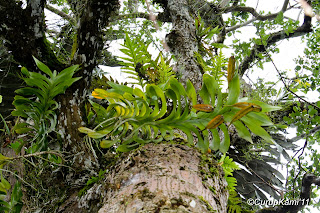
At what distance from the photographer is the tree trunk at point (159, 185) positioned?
0.68 metres

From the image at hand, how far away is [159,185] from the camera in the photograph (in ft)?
2.45

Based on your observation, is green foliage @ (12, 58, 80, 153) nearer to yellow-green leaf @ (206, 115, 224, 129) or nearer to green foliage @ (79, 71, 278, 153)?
green foliage @ (79, 71, 278, 153)

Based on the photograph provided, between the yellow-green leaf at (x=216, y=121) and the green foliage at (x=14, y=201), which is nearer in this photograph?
the yellow-green leaf at (x=216, y=121)

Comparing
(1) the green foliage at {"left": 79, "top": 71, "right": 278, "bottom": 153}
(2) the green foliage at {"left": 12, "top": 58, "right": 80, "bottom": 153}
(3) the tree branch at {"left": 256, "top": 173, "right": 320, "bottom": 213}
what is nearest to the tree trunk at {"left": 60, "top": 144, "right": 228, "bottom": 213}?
(1) the green foliage at {"left": 79, "top": 71, "right": 278, "bottom": 153}

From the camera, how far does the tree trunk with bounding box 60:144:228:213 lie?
68 cm

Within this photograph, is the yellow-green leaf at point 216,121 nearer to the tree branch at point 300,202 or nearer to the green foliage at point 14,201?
the tree branch at point 300,202

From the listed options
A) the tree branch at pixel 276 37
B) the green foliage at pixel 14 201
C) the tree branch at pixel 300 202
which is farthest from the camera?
the tree branch at pixel 276 37

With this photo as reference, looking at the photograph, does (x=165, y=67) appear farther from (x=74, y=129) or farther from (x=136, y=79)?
(x=74, y=129)

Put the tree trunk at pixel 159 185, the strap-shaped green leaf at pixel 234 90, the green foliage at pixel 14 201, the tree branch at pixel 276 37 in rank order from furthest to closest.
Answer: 1. the tree branch at pixel 276 37
2. the green foliage at pixel 14 201
3. the strap-shaped green leaf at pixel 234 90
4. the tree trunk at pixel 159 185

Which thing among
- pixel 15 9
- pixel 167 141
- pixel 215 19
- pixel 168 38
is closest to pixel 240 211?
pixel 167 141

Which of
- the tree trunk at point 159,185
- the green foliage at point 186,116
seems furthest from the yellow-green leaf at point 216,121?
the tree trunk at point 159,185

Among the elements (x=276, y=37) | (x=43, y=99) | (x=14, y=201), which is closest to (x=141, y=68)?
(x=43, y=99)

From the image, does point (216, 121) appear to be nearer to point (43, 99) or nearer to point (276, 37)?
point (43, 99)

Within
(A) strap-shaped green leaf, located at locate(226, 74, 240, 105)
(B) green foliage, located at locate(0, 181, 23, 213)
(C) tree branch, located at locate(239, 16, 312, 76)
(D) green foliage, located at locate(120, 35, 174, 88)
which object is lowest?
(B) green foliage, located at locate(0, 181, 23, 213)
